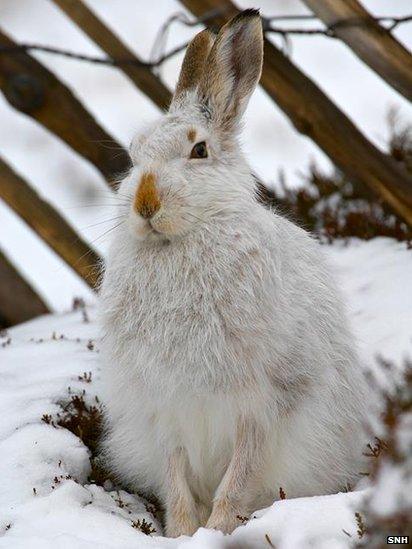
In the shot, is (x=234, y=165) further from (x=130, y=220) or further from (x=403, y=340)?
(x=403, y=340)

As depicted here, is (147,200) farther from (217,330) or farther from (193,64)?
(193,64)

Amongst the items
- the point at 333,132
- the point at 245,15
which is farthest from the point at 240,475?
the point at 333,132

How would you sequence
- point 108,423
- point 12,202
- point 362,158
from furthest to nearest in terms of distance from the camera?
point 12,202 → point 362,158 → point 108,423

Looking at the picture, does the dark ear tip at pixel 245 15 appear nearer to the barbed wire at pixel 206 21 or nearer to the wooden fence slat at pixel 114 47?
the barbed wire at pixel 206 21

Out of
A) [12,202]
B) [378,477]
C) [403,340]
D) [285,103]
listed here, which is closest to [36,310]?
[12,202]

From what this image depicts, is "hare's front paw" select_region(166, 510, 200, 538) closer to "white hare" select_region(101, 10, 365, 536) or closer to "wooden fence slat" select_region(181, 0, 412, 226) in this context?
"white hare" select_region(101, 10, 365, 536)
